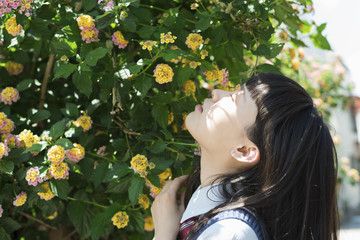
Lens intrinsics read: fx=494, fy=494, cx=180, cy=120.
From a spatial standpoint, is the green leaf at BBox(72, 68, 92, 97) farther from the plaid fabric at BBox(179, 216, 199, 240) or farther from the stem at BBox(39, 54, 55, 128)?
the plaid fabric at BBox(179, 216, 199, 240)

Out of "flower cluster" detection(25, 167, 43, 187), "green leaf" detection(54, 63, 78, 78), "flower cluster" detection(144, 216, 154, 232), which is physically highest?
"green leaf" detection(54, 63, 78, 78)

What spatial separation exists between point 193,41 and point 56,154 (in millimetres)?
523

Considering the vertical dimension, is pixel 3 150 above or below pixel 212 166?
below

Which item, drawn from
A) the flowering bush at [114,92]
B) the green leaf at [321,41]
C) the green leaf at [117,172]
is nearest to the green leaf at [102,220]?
the flowering bush at [114,92]

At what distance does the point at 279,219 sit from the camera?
1131mm

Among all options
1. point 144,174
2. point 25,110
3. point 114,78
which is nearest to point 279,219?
point 144,174

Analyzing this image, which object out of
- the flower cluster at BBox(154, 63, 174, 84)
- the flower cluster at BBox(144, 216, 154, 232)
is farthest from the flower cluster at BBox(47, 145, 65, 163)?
the flower cluster at BBox(144, 216, 154, 232)

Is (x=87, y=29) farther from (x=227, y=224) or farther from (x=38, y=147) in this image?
(x=227, y=224)

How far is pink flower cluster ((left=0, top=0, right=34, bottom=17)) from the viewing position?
147cm

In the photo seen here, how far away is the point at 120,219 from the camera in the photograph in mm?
1507

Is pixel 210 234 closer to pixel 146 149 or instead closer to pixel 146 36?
pixel 146 149

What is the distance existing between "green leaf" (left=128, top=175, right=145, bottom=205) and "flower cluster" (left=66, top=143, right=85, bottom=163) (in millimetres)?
183

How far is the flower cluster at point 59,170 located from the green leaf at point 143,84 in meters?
0.30

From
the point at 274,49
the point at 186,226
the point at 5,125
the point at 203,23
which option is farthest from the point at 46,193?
the point at 274,49
